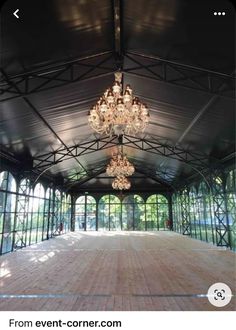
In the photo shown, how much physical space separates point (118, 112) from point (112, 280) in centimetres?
374

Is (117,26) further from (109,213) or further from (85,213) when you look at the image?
(85,213)

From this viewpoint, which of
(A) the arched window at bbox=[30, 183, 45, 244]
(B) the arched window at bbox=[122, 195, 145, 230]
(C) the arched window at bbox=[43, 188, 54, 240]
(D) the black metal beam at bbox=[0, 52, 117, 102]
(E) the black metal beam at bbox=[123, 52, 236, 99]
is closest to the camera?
(D) the black metal beam at bbox=[0, 52, 117, 102]

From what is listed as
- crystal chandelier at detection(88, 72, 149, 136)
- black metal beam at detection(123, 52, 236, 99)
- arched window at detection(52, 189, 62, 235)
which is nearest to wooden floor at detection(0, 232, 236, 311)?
crystal chandelier at detection(88, 72, 149, 136)

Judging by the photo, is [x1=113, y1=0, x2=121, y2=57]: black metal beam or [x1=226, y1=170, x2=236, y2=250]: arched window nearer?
[x1=113, y1=0, x2=121, y2=57]: black metal beam

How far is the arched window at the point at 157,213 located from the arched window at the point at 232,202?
10.8 metres

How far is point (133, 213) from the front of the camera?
21406 mm

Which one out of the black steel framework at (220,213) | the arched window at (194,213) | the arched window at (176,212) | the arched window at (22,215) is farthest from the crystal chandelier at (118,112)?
the arched window at (176,212)

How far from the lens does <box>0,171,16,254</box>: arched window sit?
10.1 metres

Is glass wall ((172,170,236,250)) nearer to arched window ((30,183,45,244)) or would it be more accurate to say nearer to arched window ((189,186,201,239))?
arched window ((189,186,201,239))

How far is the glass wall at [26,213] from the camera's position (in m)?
10.4

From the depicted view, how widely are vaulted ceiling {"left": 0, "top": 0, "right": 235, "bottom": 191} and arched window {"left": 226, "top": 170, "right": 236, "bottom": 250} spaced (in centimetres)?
85

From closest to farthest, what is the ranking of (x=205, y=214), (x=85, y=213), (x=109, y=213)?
(x=205, y=214) → (x=109, y=213) → (x=85, y=213)

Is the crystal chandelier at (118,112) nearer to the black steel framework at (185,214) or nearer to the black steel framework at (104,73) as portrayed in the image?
the black steel framework at (104,73)

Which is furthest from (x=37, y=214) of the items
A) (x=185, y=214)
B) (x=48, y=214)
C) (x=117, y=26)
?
(x=117, y=26)
